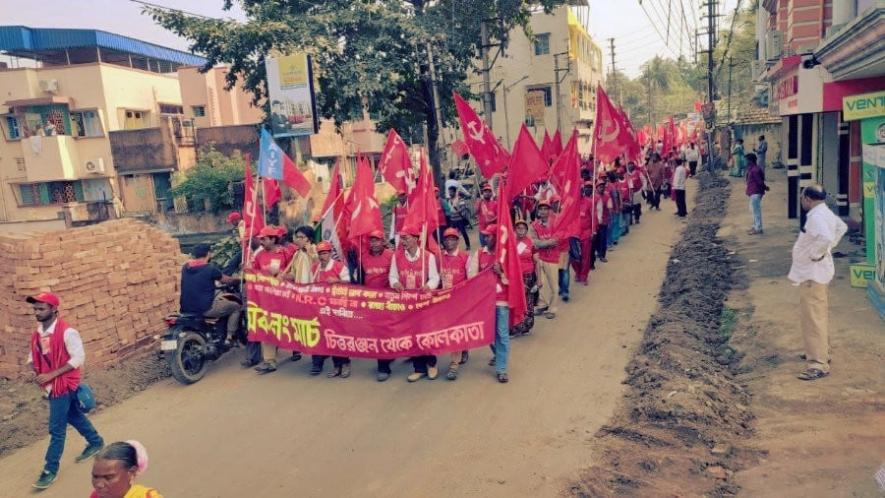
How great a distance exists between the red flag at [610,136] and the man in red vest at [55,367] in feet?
31.7

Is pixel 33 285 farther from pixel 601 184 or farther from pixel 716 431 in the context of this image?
pixel 601 184

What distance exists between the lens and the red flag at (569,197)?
10.5 metres

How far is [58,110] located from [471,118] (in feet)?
86.9

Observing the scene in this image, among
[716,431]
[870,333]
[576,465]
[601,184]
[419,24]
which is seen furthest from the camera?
[419,24]

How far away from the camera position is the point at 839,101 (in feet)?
40.7

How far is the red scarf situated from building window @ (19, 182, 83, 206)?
97.0 ft

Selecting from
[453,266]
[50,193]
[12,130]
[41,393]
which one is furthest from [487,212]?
[12,130]

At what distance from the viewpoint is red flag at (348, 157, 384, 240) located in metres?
8.77

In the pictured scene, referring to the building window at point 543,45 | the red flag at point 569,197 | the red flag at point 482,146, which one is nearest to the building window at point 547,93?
the building window at point 543,45

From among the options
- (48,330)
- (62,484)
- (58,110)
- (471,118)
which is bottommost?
(62,484)

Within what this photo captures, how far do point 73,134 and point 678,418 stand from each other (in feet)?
106

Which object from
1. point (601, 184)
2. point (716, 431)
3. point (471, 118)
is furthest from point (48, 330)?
point (601, 184)

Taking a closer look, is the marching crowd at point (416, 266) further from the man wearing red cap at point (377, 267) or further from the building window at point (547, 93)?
the building window at point (547, 93)

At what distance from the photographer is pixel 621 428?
6.14m
